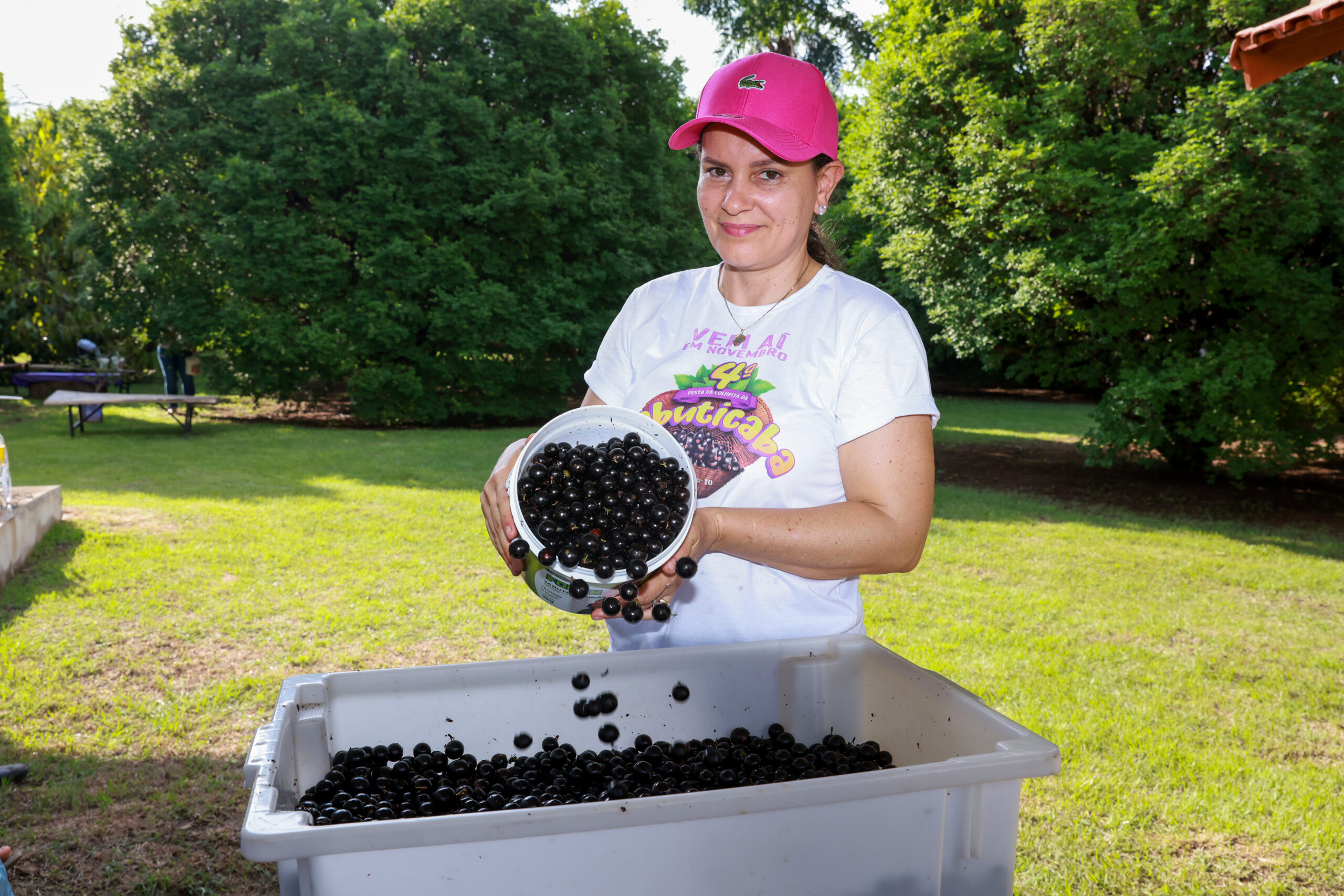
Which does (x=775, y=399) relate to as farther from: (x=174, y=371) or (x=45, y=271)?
(x=45, y=271)

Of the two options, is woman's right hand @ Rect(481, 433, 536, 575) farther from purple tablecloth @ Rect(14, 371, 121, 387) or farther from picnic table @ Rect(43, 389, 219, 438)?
purple tablecloth @ Rect(14, 371, 121, 387)

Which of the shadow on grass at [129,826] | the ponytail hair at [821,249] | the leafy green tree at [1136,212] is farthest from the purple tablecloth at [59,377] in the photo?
the ponytail hair at [821,249]

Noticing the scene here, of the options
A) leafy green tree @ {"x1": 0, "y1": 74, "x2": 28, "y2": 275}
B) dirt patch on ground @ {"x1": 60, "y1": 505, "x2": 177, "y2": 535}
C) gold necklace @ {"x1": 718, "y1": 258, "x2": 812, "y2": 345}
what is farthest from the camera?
leafy green tree @ {"x1": 0, "y1": 74, "x2": 28, "y2": 275}

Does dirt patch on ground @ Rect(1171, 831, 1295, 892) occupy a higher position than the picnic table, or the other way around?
the picnic table

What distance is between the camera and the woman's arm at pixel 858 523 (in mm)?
1821

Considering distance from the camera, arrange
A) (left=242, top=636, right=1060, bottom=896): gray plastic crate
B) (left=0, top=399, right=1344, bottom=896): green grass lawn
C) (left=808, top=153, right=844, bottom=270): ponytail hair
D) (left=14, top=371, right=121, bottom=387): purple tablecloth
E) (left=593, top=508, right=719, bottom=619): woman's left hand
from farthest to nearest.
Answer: (left=14, top=371, right=121, bottom=387): purple tablecloth → (left=0, top=399, right=1344, bottom=896): green grass lawn → (left=808, top=153, right=844, bottom=270): ponytail hair → (left=593, top=508, right=719, bottom=619): woman's left hand → (left=242, top=636, right=1060, bottom=896): gray plastic crate

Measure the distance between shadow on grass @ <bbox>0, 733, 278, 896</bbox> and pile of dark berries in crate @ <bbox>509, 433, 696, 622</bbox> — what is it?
2358 mm

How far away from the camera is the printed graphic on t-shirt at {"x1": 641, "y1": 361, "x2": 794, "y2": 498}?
201 cm

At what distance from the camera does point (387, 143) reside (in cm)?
1733

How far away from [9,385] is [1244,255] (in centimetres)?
2531

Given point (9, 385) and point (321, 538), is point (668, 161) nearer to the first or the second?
point (321, 538)

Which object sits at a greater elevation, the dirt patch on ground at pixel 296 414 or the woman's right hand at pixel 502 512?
the woman's right hand at pixel 502 512

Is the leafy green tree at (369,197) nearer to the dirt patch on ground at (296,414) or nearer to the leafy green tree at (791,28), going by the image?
the dirt patch on ground at (296,414)

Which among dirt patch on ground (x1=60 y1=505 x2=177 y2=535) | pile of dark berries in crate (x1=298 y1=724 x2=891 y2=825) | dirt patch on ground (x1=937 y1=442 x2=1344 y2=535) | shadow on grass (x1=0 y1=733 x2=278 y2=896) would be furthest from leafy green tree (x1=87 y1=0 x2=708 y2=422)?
pile of dark berries in crate (x1=298 y1=724 x2=891 y2=825)
